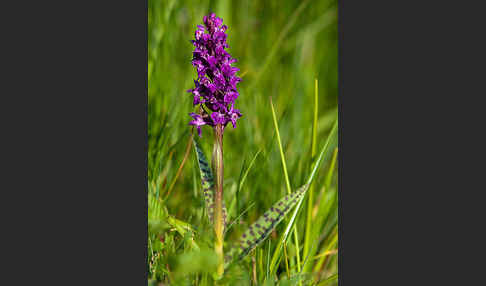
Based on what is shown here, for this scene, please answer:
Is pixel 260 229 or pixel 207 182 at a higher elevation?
pixel 207 182

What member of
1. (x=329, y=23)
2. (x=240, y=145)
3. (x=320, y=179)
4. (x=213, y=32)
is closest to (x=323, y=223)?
(x=320, y=179)

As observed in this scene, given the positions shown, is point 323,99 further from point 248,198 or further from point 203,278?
point 203,278

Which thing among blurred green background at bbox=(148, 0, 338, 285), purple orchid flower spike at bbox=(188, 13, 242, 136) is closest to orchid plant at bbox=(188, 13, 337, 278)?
purple orchid flower spike at bbox=(188, 13, 242, 136)

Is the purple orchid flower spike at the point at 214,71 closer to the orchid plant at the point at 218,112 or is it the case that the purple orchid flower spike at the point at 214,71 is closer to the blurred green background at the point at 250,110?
the orchid plant at the point at 218,112

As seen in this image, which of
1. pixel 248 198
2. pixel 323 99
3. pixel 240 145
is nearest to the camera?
pixel 248 198

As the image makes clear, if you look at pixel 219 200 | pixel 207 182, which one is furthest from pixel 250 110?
pixel 219 200

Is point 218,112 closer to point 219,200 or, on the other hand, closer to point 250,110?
point 219,200
